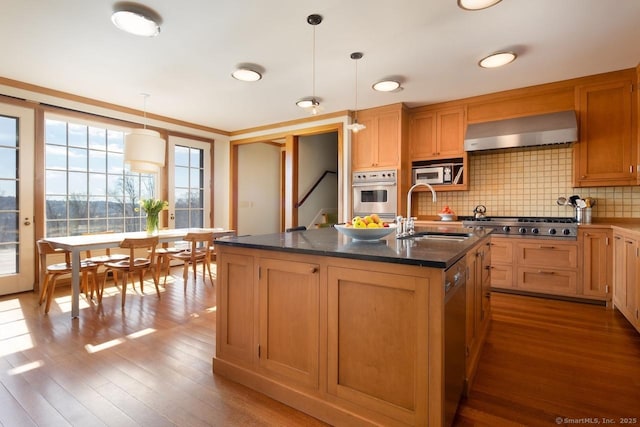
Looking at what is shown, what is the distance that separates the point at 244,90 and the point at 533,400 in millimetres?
3978

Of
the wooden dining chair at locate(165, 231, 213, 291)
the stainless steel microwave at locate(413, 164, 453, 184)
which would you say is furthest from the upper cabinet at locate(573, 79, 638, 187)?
the wooden dining chair at locate(165, 231, 213, 291)

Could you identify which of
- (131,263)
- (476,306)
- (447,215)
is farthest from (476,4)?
(131,263)

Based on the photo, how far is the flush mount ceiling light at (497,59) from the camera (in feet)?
9.78

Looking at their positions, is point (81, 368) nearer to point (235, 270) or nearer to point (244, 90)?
point (235, 270)

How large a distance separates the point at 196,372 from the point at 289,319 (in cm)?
80

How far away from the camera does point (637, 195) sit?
3592 millimetres

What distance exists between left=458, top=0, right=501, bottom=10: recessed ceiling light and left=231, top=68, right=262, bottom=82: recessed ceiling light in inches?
78.2

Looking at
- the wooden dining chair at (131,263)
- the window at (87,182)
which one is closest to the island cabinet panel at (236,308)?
the wooden dining chair at (131,263)

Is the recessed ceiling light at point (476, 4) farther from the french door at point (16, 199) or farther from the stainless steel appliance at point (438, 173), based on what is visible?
the french door at point (16, 199)

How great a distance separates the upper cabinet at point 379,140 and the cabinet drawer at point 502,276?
1.75m

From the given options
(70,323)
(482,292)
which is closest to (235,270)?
(482,292)

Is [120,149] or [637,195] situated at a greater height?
[120,149]

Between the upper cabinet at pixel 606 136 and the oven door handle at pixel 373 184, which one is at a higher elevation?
the upper cabinet at pixel 606 136

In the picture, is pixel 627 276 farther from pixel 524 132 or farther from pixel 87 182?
pixel 87 182
